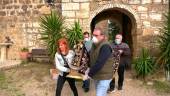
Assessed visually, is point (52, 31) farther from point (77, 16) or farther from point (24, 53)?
point (24, 53)

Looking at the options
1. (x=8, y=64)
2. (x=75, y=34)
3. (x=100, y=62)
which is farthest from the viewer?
(x=8, y=64)

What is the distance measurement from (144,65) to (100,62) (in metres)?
3.81

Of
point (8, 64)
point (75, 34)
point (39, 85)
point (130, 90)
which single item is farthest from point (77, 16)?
point (130, 90)

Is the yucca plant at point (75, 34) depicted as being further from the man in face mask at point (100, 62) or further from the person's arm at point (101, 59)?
the person's arm at point (101, 59)

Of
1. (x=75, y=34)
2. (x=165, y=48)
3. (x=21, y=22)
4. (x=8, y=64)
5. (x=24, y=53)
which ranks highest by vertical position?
(x=21, y=22)

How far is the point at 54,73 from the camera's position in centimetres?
1016

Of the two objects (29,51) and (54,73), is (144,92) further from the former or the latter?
(29,51)

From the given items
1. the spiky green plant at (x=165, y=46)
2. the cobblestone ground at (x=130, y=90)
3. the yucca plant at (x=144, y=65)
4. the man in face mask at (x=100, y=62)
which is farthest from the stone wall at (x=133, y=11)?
the man in face mask at (x=100, y=62)

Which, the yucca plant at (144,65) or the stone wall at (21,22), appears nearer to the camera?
the yucca plant at (144,65)

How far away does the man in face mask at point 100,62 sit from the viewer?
6.29m

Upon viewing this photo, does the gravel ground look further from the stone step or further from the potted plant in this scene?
the potted plant

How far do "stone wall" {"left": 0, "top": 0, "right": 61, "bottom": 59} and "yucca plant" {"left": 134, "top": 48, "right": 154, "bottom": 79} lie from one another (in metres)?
3.37

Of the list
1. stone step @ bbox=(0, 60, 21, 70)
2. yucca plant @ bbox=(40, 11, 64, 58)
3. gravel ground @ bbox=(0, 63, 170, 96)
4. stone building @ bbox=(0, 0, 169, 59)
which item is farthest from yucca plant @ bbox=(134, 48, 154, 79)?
stone step @ bbox=(0, 60, 21, 70)

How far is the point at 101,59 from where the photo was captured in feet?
20.5
